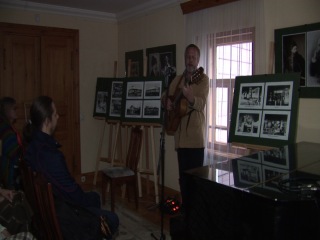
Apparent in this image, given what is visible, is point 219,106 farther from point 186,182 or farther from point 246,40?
point 186,182

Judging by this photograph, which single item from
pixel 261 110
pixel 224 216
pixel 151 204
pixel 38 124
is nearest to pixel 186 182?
pixel 224 216

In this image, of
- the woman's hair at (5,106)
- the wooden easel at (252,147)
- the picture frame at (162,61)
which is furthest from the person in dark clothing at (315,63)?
the woman's hair at (5,106)

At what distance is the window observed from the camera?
3.13 meters

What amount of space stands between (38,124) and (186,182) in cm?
107

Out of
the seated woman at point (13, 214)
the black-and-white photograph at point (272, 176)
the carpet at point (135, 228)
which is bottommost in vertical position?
the carpet at point (135, 228)

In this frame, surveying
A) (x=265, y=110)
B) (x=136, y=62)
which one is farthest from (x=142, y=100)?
(x=265, y=110)

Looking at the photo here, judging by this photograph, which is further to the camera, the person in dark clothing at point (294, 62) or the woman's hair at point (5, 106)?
the woman's hair at point (5, 106)

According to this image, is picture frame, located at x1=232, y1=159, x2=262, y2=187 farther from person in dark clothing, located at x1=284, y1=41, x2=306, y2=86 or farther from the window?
the window

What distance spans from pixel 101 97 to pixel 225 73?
7.06 feet

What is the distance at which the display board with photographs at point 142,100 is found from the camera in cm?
394

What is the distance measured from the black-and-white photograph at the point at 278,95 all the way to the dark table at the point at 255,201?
0.76 meters

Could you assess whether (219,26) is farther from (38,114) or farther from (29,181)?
(29,181)

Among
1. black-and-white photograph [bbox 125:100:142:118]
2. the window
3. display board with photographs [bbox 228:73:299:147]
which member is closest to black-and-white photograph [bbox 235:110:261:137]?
display board with photographs [bbox 228:73:299:147]

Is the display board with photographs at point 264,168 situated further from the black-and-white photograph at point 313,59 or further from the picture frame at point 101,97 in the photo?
the picture frame at point 101,97
